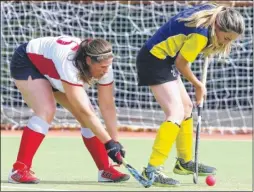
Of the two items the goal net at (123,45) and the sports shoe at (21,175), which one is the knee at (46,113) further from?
the goal net at (123,45)

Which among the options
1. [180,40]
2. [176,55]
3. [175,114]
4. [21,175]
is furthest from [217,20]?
[21,175]

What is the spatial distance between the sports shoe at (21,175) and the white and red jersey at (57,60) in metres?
0.61

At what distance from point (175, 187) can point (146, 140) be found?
4.31 metres

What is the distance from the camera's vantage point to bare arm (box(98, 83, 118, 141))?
6.21 meters

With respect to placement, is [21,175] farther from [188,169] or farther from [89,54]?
[188,169]

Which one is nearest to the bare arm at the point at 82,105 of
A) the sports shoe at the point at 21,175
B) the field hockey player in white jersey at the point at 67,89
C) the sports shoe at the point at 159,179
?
the field hockey player in white jersey at the point at 67,89

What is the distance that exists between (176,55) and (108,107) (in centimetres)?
61

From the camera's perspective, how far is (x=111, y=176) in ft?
20.5

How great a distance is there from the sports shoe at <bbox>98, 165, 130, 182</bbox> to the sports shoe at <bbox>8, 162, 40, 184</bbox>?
48 cm

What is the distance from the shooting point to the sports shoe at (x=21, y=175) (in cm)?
605

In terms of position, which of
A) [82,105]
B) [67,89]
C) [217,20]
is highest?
[217,20]

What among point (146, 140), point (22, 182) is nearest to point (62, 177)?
point (22, 182)

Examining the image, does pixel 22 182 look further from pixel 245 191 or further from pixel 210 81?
pixel 210 81

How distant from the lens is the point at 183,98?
21.0 ft
